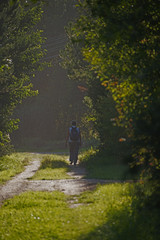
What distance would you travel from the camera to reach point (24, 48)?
26.8 metres

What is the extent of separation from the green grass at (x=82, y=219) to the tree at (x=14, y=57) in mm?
12479

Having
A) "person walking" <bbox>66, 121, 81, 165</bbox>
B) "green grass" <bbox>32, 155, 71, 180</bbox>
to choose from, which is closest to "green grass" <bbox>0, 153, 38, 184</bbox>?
"green grass" <bbox>32, 155, 71, 180</bbox>

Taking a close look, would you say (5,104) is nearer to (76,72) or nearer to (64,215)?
(76,72)

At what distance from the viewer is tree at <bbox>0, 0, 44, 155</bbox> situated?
23078 millimetres

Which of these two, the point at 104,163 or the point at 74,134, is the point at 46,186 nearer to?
the point at 104,163

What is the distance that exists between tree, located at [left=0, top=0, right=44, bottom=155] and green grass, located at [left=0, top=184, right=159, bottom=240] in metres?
12.5

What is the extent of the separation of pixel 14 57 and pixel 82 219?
66.0ft

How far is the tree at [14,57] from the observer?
2308cm

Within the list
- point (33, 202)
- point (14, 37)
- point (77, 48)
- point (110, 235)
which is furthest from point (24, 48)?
point (110, 235)

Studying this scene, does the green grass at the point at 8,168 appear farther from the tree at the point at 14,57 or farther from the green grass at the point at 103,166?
the green grass at the point at 103,166

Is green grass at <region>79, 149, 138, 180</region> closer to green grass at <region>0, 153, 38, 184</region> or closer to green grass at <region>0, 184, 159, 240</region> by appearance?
green grass at <region>0, 153, 38, 184</region>

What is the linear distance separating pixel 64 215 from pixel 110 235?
2.00 metres

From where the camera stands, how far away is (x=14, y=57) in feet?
87.2

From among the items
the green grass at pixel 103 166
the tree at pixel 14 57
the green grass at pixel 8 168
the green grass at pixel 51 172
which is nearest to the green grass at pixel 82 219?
the green grass at pixel 51 172
